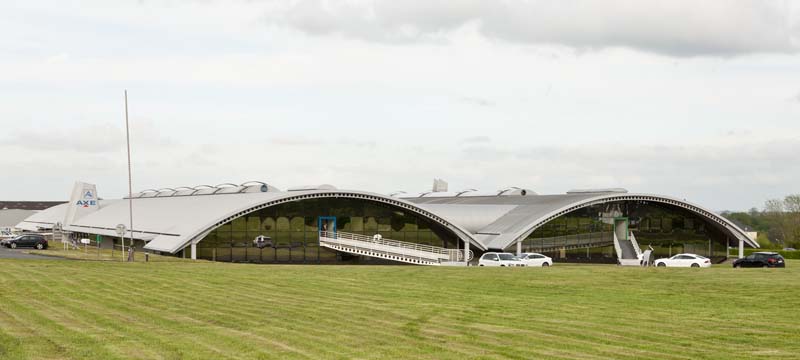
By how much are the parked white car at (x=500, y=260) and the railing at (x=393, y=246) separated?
28.0ft

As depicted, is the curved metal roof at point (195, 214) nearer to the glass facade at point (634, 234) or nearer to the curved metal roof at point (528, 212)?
the curved metal roof at point (528, 212)

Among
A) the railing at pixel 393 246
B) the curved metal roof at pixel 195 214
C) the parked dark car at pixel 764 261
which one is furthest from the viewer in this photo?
the railing at pixel 393 246

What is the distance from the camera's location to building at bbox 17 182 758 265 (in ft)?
202

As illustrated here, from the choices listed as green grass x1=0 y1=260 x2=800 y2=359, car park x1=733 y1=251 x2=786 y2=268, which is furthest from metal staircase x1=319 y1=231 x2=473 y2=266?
car park x1=733 y1=251 x2=786 y2=268

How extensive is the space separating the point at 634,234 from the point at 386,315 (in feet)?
174

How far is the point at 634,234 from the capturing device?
74.6 metres

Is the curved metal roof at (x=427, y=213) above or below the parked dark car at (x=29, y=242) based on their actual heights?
above

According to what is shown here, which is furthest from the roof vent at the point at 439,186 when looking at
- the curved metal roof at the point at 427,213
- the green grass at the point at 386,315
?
the green grass at the point at 386,315

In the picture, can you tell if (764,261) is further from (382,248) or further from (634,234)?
(382,248)

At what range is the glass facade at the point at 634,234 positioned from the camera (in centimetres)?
7106

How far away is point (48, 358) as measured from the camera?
17.8m

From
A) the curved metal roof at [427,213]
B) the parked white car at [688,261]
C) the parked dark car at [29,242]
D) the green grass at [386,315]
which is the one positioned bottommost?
the parked white car at [688,261]

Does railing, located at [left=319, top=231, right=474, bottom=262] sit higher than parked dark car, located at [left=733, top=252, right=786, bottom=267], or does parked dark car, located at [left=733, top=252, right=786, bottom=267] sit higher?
railing, located at [left=319, top=231, right=474, bottom=262]

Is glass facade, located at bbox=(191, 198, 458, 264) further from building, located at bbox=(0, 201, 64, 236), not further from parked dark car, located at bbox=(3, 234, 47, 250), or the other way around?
building, located at bbox=(0, 201, 64, 236)
